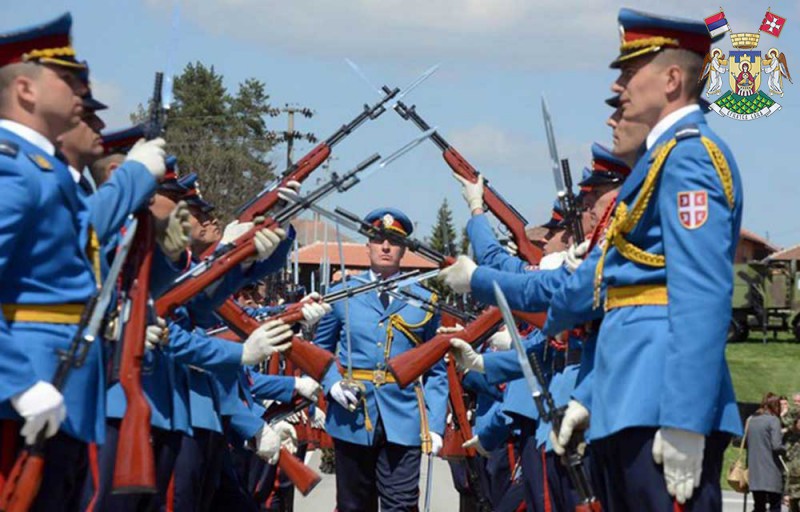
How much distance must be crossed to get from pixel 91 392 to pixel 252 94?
63.9 metres

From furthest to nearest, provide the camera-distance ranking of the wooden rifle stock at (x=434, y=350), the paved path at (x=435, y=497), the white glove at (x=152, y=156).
Answer: 1. the paved path at (x=435, y=497)
2. the wooden rifle stock at (x=434, y=350)
3. the white glove at (x=152, y=156)

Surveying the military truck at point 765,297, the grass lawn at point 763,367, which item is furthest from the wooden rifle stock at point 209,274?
the military truck at point 765,297

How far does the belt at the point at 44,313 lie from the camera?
5602mm

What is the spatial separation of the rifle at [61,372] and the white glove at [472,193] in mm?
3041

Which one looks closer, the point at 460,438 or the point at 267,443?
the point at 267,443

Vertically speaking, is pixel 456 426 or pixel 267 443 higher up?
pixel 456 426

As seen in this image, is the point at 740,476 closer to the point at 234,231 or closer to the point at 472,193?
the point at 472,193

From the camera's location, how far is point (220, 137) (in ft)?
182

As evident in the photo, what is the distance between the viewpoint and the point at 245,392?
1018cm

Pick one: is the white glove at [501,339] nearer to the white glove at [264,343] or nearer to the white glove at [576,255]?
the white glove at [264,343]

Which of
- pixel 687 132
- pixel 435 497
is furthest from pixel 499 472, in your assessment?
pixel 435 497

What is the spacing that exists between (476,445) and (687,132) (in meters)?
5.97

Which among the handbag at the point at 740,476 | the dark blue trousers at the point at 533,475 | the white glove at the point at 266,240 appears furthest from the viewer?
the handbag at the point at 740,476

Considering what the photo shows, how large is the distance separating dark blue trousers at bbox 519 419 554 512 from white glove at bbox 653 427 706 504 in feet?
10.9
